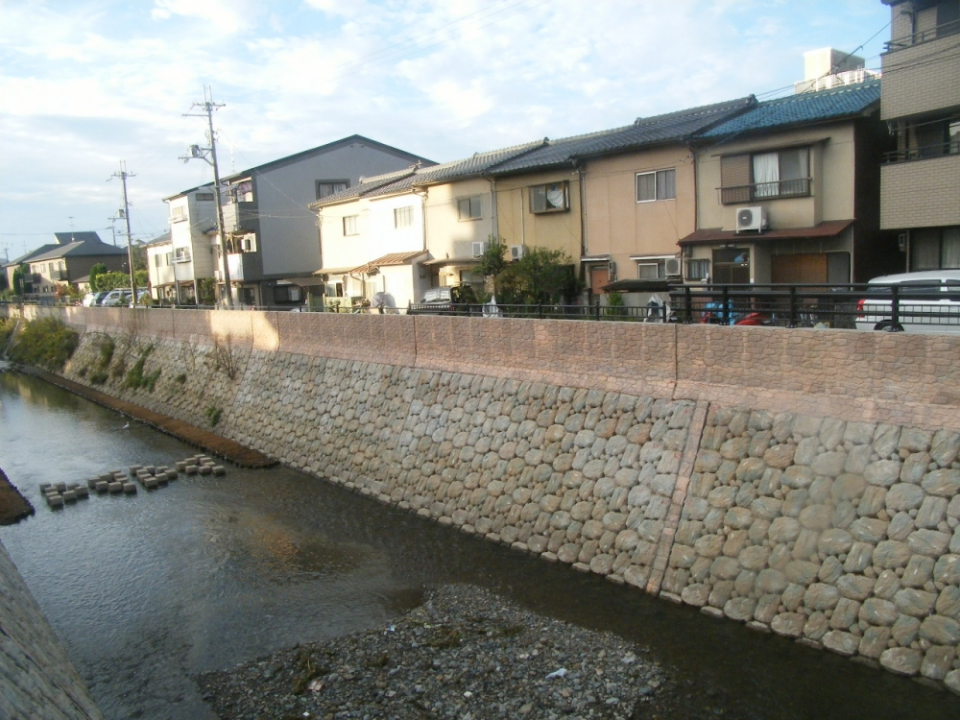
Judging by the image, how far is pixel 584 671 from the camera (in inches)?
361

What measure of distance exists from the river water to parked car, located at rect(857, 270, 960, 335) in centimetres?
450

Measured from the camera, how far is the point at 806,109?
1889cm

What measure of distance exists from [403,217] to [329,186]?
1176 centimetres

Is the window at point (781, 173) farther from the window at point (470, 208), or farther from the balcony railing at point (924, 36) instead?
the window at point (470, 208)

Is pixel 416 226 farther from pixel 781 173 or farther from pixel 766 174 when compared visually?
pixel 781 173

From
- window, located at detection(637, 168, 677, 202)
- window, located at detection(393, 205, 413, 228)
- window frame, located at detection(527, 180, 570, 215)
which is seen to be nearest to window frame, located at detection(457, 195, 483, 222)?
→ window frame, located at detection(527, 180, 570, 215)

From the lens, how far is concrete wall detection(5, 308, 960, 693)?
888 centimetres

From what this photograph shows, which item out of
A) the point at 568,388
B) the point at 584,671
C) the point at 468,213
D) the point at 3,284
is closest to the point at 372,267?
the point at 468,213

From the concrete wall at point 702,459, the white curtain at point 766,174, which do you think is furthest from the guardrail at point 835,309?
the white curtain at point 766,174

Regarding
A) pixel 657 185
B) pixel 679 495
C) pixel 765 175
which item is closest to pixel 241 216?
pixel 657 185

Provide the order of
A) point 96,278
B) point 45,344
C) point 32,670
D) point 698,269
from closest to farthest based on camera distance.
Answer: point 32,670 → point 698,269 → point 45,344 → point 96,278

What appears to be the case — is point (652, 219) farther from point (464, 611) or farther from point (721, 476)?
point (464, 611)

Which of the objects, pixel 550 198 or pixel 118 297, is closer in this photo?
pixel 550 198

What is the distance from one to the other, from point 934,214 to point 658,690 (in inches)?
511
